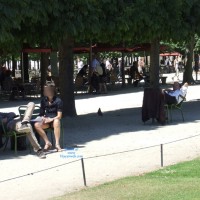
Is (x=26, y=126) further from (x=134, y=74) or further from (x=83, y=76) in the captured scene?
(x=134, y=74)

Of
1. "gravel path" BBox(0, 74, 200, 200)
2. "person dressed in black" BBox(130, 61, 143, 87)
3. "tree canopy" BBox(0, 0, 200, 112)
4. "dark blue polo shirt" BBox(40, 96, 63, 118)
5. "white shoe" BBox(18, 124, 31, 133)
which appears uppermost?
"tree canopy" BBox(0, 0, 200, 112)

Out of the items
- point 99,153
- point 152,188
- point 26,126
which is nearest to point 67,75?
point 99,153

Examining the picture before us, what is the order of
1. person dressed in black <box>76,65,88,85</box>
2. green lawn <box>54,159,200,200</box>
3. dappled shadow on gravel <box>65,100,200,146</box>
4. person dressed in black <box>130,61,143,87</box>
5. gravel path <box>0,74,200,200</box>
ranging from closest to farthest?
green lawn <box>54,159,200,200</box>, gravel path <box>0,74,200,200</box>, dappled shadow on gravel <box>65,100,200,146</box>, person dressed in black <box>76,65,88,85</box>, person dressed in black <box>130,61,143,87</box>

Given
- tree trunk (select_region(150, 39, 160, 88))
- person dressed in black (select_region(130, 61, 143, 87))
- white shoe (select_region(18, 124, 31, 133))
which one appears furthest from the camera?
person dressed in black (select_region(130, 61, 143, 87))

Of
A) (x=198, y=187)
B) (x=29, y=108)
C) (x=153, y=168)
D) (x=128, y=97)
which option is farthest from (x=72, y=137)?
(x=128, y=97)

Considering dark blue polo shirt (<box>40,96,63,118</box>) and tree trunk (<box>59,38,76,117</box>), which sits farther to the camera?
tree trunk (<box>59,38,76,117</box>)

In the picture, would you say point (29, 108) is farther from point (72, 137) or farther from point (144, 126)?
point (144, 126)

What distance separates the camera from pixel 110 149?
12578 millimetres

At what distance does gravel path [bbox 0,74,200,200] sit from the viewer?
351 inches

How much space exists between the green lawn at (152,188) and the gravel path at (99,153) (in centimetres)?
50

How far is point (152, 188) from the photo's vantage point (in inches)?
317

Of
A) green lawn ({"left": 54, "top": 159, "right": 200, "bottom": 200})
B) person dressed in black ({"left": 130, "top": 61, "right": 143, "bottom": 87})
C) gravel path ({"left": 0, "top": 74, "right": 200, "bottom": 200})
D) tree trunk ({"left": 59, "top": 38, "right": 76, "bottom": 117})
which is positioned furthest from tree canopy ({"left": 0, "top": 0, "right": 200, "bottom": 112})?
person dressed in black ({"left": 130, "top": 61, "right": 143, "bottom": 87})

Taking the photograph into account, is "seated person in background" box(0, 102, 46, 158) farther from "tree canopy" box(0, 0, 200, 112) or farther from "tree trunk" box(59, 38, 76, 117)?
"tree trunk" box(59, 38, 76, 117)

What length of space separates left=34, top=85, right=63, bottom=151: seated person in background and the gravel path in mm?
400
